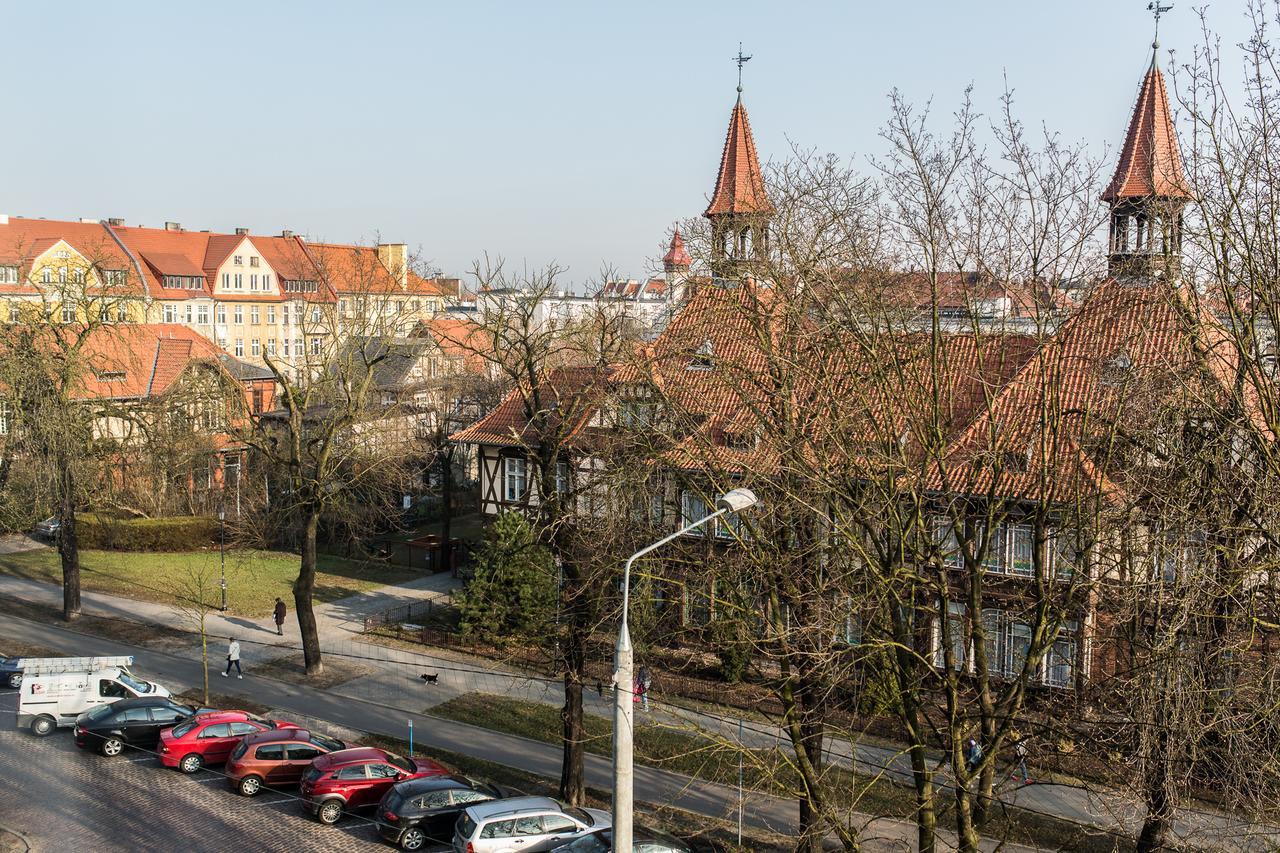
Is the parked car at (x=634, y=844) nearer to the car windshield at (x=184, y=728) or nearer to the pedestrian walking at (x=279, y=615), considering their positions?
the car windshield at (x=184, y=728)

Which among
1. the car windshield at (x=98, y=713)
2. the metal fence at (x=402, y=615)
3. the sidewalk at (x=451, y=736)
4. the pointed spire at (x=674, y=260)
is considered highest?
the pointed spire at (x=674, y=260)

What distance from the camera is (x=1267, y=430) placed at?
12758mm

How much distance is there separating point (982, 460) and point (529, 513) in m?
20.2

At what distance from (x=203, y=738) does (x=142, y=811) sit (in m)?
2.31

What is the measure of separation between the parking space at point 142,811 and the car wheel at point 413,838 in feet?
1.45

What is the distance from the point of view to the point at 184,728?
71.2 ft

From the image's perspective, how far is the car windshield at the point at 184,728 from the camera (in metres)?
21.5

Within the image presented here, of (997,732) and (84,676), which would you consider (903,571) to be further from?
(84,676)

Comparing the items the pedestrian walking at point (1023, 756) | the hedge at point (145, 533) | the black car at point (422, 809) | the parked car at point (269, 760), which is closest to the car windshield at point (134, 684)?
the parked car at point (269, 760)

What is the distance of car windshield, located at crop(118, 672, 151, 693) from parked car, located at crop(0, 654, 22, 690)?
3238mm

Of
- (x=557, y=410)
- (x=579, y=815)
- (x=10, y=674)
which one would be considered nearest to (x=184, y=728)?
(x=10, y=674)

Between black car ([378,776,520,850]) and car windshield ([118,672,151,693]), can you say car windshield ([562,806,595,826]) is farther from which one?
car windshield ([118,672,151,693])

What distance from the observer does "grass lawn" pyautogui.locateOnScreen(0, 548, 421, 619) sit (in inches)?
1433

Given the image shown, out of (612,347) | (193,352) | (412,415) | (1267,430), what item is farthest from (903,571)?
(193,352)
